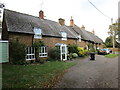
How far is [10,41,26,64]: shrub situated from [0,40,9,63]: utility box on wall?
730 mm

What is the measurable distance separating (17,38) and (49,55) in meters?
5.68

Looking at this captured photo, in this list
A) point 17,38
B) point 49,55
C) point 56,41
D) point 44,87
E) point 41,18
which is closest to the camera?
point 44,87

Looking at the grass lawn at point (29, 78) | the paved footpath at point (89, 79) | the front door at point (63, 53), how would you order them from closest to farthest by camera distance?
the grass lawn at point (29, 78)
the paved footpath at point (89, 79)
the front door at point (63, 53)

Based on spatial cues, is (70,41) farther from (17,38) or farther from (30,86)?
(30,86)

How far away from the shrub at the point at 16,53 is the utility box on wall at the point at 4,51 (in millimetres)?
730

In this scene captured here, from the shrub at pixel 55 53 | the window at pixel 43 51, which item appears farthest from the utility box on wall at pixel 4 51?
the shrub at pixel 55 53

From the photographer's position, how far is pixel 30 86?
5508 mm

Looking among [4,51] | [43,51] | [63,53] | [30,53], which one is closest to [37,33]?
[43,51]

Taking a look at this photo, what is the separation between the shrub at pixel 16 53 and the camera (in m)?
12.1

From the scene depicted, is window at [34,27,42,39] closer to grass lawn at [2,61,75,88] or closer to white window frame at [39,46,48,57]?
white window frame at [39,46,48,57]

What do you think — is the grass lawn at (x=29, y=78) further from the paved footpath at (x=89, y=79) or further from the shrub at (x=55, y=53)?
the shrub at (x=55, y=53)

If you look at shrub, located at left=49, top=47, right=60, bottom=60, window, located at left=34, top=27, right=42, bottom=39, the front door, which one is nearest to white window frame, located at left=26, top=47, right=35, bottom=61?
window, located at left=34, top=27, right=42, bottom=39

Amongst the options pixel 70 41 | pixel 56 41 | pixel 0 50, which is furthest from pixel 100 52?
pixel 0 50

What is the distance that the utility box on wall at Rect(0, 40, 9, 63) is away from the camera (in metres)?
12.4
